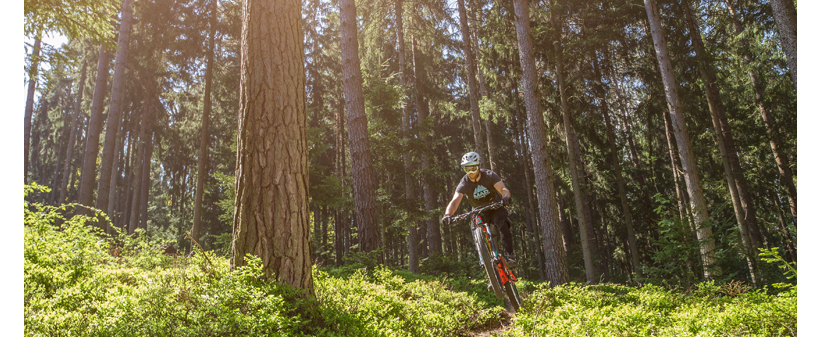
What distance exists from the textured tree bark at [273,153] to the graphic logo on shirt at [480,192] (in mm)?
2617

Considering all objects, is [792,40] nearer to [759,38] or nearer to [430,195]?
[759,38]

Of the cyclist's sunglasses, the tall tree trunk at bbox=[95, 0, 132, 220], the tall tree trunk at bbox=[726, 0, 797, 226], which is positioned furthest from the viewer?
the tall tree trunk at bbox=[726, 0, 797, 226]

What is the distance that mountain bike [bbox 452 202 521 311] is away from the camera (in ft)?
16.9

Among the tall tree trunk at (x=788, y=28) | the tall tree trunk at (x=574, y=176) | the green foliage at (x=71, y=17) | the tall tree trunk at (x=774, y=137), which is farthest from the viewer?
the tall tree trunk at (x=574, y=176)

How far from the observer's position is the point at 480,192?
18.0 ft

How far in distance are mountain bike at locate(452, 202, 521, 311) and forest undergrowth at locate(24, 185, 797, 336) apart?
0.35 metres

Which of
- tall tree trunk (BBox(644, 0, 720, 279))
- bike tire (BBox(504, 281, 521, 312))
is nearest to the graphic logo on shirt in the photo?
bike tire (BBox(504, 281, 521, 312))

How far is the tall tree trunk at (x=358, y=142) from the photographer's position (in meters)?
8.52

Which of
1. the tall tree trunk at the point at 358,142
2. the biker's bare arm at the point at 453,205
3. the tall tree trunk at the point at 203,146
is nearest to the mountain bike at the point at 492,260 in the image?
the biker's bare arm at the point at 453,205

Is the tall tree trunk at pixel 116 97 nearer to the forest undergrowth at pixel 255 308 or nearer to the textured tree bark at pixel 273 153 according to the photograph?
the forest undergrowth at pixel 255 308

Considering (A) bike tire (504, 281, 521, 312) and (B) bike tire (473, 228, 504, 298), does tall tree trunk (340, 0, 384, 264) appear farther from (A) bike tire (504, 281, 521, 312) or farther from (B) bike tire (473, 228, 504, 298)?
(A) bike tire (504, 281, 521, 312)

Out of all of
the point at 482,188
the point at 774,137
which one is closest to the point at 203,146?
the point at 482,188

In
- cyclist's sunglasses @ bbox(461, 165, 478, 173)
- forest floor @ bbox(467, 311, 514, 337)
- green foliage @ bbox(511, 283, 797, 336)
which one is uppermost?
cyclist's sunglasses @ bbox(461, 165, 478, 173)

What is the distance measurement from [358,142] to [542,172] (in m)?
4.51
